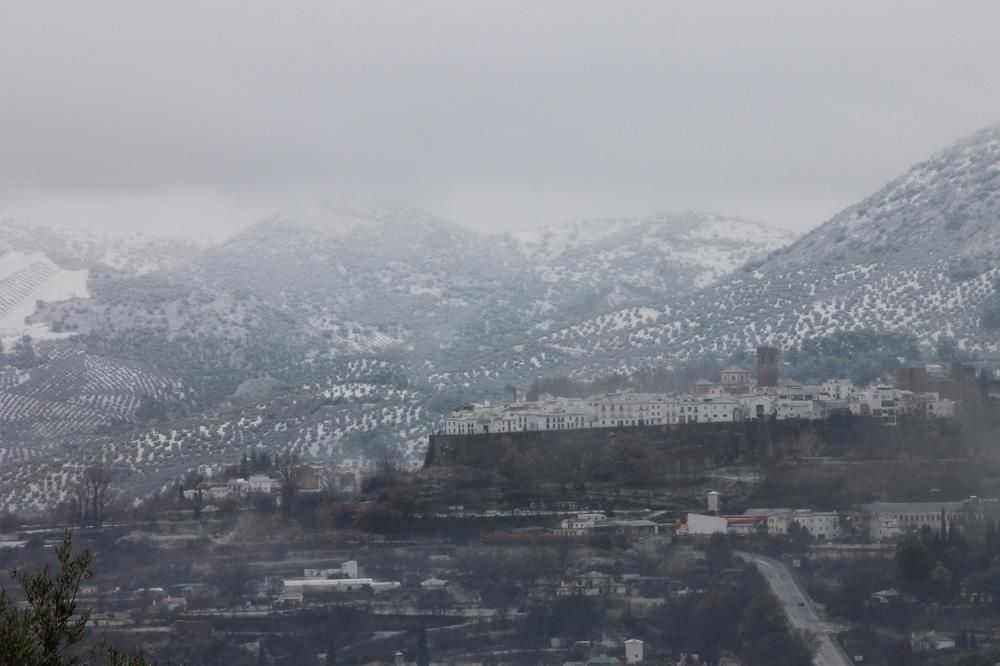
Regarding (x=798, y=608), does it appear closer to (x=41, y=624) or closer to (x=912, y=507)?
(x=912, y=507)

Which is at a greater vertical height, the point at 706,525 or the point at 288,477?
the point at 288,477

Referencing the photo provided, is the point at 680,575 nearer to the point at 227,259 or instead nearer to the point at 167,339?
the point at 167,339

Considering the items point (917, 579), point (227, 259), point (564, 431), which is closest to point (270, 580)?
point (564, 431)

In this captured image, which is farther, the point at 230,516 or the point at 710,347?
the point at 710,347

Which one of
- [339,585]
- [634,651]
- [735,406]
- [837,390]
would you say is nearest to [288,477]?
[339,585]

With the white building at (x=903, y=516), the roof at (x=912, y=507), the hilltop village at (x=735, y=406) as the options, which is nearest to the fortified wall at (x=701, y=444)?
the hilltop village at (x=735, y=406)
